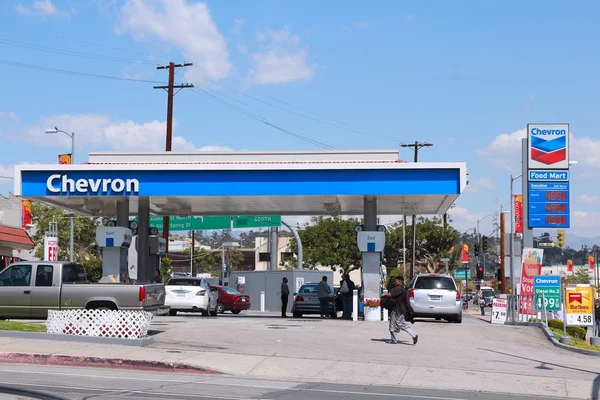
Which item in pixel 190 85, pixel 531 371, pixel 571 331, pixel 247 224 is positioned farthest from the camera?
pixel 247 224

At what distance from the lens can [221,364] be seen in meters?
16.6

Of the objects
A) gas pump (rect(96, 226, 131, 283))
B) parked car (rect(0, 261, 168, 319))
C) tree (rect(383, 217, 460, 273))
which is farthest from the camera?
tree (rect(383, 217, 460, 273))

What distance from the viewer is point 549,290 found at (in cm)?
2814

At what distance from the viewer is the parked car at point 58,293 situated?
21250 mm

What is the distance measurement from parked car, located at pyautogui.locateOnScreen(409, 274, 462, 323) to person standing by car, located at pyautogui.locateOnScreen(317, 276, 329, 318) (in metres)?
4.42

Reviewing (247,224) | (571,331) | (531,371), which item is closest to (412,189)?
(571,331)

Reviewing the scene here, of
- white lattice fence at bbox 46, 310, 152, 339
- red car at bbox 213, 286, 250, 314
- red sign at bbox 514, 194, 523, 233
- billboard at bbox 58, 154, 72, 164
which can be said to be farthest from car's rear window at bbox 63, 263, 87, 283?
red sign at bbox 514, 194, 523, 233

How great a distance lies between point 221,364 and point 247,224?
115ft

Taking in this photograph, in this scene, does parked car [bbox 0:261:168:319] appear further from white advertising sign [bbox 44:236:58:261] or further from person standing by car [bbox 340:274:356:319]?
white advertising sign [bbox 44:236:58:261]

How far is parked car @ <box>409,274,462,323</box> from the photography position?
27.9 meters

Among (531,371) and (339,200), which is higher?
(339,200)

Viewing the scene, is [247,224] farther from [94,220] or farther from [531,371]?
[531,371]

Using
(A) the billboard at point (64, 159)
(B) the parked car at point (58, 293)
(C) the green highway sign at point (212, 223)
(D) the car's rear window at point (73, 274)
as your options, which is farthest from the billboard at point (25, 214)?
(B) the parked car at point (58, 293)

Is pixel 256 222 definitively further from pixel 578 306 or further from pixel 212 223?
pixel 578 306
